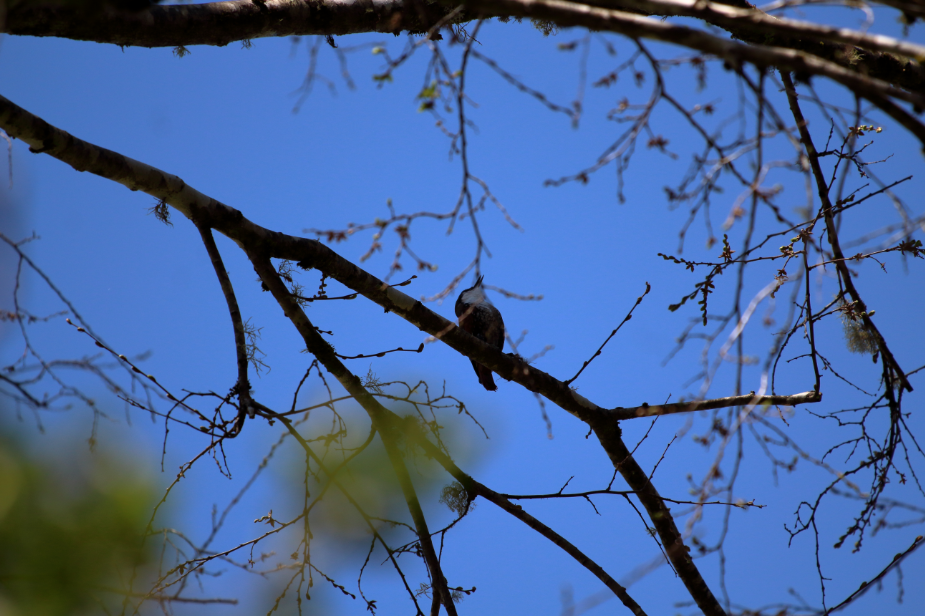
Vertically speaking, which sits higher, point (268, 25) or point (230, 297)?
point (268, 25)

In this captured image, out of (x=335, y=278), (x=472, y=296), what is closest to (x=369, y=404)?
(x=335, y=278)

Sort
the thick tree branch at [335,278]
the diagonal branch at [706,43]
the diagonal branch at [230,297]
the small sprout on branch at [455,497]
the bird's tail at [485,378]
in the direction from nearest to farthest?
the diagonal branch at [706,43] < the thick tree branch at [335,278] < the diagonal branch at [230,297] < the small sprout on branch at [455,497] < the bird's tail at [485,378]

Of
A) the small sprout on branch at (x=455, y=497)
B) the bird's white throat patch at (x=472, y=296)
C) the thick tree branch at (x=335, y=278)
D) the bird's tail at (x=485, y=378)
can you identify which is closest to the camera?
the thick tree branch at (x=335, y=278)

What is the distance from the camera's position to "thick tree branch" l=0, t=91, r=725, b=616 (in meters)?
2.06

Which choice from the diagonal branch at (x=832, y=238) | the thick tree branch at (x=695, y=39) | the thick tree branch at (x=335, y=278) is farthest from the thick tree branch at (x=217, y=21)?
the diagonal branch at (x=832, y=238)

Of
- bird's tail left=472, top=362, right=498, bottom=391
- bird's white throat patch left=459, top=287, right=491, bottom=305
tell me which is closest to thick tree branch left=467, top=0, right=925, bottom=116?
bird's tail left=472, top=362, right=498, bottom=391

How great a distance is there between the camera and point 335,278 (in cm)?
252

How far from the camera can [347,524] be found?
2662 millimetres

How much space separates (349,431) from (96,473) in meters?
1.41

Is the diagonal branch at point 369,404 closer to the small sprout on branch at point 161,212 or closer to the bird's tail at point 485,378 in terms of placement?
the small sprout on branch at point 161,212

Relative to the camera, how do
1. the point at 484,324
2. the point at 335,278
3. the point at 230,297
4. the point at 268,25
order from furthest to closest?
1. the point at 484,324
2. the point at 268,25
3. the point at 335,278
4. the point at 230,297

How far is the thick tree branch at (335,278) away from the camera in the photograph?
2059mm

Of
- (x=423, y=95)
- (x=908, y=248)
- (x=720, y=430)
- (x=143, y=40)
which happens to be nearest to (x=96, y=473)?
(x=423, y=95)

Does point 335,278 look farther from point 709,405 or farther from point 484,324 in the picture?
point 484,324
